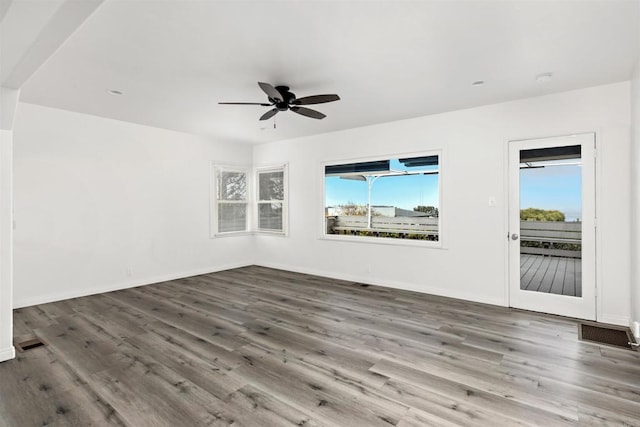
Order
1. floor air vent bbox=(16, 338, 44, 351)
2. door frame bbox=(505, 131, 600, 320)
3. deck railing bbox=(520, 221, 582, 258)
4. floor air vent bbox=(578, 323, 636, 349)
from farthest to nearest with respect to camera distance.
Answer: deck railing bbox=(520, 221, 582, 258), door frame bbox=(505, 131, 600, 320), floor air vent bbox=(578, 323, 636, 349), floor air vent bbox=(16, 338, 44, 351)

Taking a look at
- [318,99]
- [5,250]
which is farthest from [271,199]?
[5,250]

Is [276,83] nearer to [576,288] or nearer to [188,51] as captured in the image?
[188,51]

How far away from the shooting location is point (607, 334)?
342cm

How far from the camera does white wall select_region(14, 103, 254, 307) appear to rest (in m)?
4.48

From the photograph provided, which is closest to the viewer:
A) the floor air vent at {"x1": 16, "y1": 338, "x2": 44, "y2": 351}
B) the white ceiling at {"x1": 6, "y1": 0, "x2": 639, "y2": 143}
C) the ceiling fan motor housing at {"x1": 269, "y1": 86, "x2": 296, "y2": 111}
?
the white ceiling at {"x1": 6, "y1": 0, "x2": 639, "y2": 143}

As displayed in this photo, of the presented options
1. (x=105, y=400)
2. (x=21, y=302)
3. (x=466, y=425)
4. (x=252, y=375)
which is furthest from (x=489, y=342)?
(x=21, y=302)

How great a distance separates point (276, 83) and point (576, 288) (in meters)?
4.21

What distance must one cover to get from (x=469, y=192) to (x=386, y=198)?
1.45m

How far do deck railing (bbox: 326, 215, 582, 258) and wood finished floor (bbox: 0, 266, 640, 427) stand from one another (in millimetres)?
844

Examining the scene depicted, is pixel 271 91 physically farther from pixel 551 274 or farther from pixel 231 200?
pixel 231 200

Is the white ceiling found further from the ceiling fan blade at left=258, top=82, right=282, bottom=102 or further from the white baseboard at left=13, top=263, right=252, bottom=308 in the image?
the white baseboard at left=13, top=263, right=252, bottom=308

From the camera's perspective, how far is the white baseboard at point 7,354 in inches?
112

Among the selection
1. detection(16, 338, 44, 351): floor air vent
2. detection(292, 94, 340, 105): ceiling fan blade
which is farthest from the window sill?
detection(16, 338, 44, 351): floor air vent

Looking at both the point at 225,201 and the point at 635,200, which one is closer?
the point at 635,200
